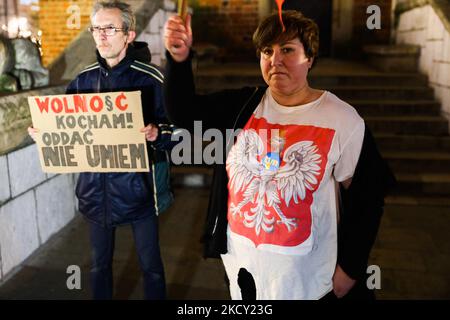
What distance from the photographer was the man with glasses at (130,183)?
264 cm

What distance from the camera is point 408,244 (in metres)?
4.35

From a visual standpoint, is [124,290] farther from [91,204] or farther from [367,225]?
[367,225]

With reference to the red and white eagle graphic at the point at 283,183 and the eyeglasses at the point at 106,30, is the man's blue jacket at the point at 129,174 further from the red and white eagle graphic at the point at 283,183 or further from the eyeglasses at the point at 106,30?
the red and white eagle graphic at the point at 283,183

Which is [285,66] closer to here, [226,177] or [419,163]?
[226,177]

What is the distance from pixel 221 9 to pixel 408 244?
25.8 feet

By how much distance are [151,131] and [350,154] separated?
3.92 feet

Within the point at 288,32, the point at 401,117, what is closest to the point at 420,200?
the point at 401,117

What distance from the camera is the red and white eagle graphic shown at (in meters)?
1.79

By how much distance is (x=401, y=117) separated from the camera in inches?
264

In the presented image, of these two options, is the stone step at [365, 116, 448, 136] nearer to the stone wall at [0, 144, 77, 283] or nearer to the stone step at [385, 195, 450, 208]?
the stone step at [385, 195, 450, 208]

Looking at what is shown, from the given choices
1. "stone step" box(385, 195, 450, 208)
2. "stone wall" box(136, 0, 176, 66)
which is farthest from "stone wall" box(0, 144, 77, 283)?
"stone step" box(385, 195, 450, 208)

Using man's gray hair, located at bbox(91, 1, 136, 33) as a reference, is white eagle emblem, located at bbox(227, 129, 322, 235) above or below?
below

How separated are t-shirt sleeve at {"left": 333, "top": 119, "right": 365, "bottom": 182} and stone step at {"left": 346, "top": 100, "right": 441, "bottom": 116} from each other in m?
5.27
